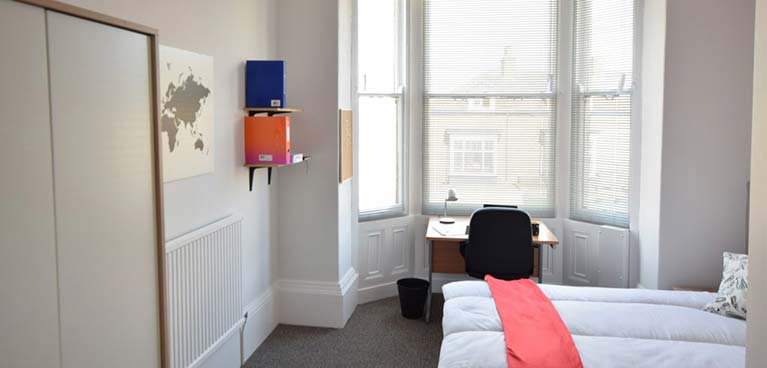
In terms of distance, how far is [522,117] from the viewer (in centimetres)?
507

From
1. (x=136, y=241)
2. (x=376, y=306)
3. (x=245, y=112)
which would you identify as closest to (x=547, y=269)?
(x=376, y=306)

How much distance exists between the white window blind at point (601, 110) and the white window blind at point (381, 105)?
146 cm

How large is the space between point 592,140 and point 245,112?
111 inches

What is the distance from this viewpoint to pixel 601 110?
475 centimetres

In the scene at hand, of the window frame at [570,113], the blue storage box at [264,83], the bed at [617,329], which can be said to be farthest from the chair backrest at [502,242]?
the blue storage box at [264,83]

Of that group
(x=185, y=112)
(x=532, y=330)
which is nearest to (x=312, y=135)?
(x=185, y=112)

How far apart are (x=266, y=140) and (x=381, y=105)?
1525 millimetres

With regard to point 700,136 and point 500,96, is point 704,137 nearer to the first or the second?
point 700,136

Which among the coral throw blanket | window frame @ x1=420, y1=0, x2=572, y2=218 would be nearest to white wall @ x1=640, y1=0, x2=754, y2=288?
window frame @ x1=420, y1=0, x2=572, y2=218

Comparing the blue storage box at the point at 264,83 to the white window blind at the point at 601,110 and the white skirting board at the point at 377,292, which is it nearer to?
the white skirting board at the point at 377,292

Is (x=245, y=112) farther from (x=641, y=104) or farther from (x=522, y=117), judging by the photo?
(x=641, y=104)

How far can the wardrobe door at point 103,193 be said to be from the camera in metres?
1.79

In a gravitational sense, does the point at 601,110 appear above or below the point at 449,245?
above

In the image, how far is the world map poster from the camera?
8.74 feet
